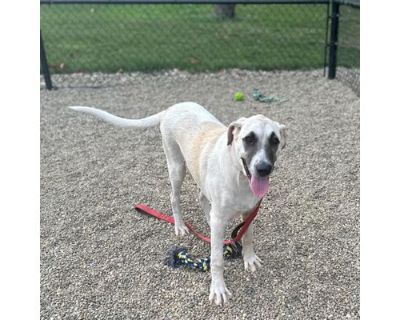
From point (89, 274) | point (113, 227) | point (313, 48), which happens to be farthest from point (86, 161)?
point (313, 48)

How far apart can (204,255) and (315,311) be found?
3.31ft

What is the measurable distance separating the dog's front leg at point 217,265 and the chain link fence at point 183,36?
5390mm

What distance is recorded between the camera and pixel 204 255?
3.56 m

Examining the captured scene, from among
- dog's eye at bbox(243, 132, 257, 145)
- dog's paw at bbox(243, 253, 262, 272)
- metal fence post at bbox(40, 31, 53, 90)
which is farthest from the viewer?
metal fence post at bbox(40, 31, 53, 90)

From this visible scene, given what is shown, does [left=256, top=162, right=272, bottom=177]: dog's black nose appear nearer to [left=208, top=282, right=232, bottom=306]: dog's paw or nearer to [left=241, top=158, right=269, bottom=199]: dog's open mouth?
[left=241, top=158, right=269, bottom=199]: dog's open mouth

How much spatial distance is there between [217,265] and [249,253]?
400 millimetres

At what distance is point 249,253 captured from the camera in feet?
11.1

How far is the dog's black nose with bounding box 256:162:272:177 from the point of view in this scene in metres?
2.57

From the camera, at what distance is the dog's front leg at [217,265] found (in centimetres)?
305

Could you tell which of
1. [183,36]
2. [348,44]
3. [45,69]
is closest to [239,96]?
[348,44]

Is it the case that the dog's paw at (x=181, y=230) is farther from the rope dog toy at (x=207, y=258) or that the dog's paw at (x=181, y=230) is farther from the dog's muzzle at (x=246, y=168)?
the dog's muzzle at (x=246, y=168)

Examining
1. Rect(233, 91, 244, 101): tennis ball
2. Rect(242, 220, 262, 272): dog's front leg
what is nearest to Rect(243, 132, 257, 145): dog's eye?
Rect(242, 220, 262, 272): dog's front leg

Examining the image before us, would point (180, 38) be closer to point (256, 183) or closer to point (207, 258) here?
point (207, 258)

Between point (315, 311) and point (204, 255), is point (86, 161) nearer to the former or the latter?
point (204, 255)
